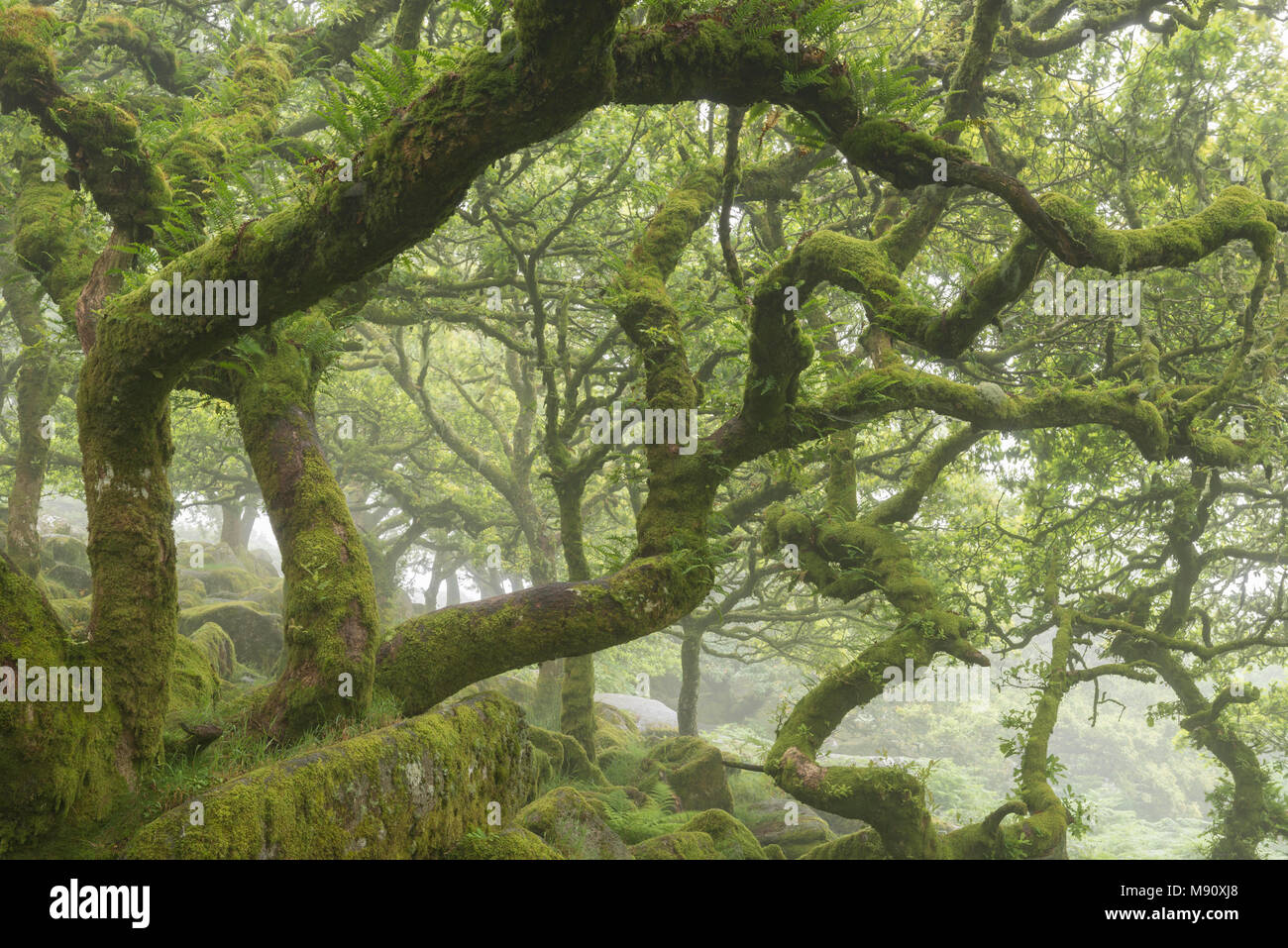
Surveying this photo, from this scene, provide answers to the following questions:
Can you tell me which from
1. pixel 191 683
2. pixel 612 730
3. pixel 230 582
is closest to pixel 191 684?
pixel 191 683

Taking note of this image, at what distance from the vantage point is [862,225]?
12.3 meters

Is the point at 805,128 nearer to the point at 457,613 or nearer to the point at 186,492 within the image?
the point at 457,613

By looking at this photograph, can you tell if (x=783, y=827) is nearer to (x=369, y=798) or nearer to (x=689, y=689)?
(x=689, y=689)

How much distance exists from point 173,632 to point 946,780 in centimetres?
3367

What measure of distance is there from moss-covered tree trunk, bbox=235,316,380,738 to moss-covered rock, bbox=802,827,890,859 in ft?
22.0

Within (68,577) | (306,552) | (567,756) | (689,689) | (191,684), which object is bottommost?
(689,689)

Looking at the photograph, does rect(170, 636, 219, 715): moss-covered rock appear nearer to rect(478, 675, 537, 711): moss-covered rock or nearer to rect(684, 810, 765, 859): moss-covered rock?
rect(684, 810, 765, 859): moss-covered rock

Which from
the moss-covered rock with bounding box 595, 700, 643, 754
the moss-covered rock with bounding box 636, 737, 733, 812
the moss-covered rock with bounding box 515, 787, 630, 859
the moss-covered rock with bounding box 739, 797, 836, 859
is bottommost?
the moss-covered rock with bounding box 739, 797, 836, 859

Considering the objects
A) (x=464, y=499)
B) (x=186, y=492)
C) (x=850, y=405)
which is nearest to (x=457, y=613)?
(x=850, y=405)

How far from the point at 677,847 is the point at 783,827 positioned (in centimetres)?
714

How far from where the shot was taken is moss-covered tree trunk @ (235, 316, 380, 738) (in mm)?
5359

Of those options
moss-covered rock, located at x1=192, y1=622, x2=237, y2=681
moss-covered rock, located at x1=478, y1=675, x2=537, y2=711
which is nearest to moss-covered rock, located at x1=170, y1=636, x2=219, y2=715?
moss-covered rock, located at x1=192, y1=622, x2=237, y2=681

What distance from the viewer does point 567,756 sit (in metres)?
11.6

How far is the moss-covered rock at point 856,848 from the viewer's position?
9.23 meters
